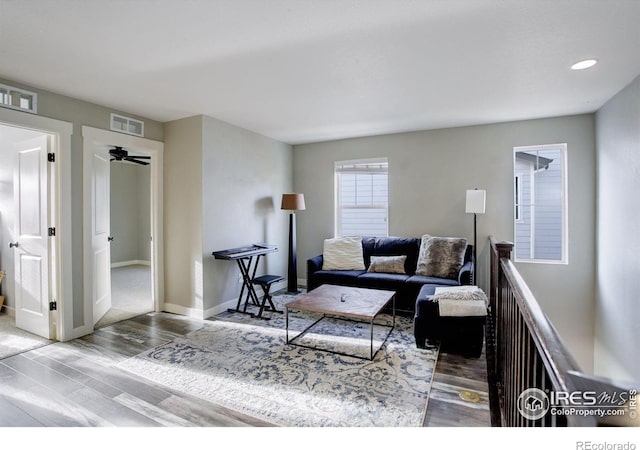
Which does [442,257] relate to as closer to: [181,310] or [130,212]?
[181,310]

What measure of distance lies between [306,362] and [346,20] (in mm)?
2672

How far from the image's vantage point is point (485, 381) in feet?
8.04

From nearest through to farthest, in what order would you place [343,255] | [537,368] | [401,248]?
[537,368] < [401,248] < [343,255]

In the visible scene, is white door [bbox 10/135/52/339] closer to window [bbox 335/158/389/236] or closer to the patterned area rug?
the patterned area rug

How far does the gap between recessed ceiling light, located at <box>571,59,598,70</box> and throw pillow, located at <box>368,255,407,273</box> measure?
277 cm

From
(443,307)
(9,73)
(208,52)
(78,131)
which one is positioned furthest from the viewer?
(78,131)

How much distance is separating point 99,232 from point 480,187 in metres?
5.09

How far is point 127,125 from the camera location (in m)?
3.73

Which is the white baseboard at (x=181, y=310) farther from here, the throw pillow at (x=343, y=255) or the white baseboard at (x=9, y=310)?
the throw pillow at (x=343, y=255)

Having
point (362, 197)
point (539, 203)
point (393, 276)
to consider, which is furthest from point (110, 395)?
point (539, 203)

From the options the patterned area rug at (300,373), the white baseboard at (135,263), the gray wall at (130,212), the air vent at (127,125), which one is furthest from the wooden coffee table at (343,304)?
the gray wall at (130,212)

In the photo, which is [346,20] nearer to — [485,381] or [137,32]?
[137,32]

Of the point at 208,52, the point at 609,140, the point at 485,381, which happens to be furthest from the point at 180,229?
the point at 609,140

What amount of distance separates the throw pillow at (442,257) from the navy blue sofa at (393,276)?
10 centimetres
